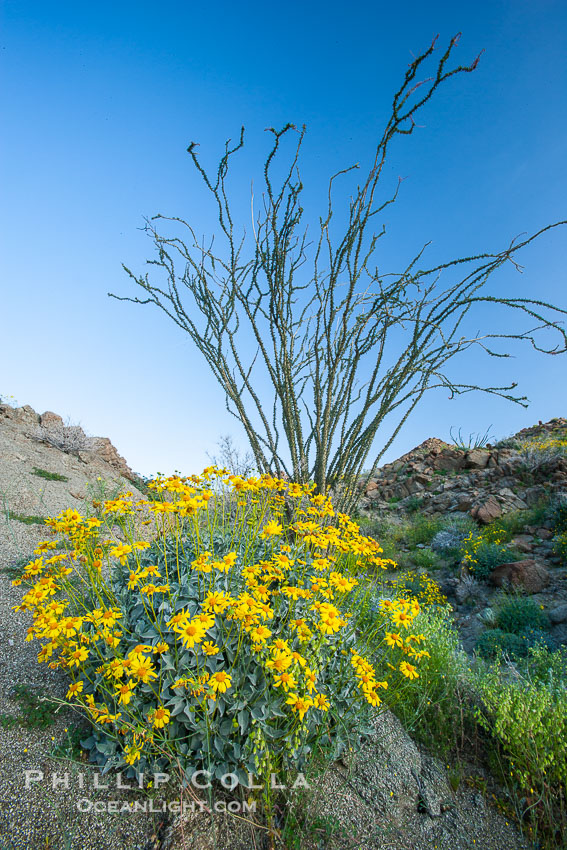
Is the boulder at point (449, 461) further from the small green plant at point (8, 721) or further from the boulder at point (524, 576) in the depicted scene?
Answer: the small green plant at point (8, 721)

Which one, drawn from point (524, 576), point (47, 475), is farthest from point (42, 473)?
point (524, 576)

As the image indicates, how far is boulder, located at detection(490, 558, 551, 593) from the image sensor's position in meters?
5.74

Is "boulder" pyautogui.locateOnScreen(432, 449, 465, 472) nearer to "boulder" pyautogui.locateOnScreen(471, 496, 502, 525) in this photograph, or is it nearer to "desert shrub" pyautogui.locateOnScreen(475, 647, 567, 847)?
"boulder" pyautogui.locateOnScreen(471, 496, 502, 525)

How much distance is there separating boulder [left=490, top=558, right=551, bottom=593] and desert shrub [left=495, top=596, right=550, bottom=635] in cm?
70

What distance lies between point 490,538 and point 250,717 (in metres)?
6.87

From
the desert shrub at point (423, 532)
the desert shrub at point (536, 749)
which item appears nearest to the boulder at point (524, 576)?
the desert shrub at point (423, 532)

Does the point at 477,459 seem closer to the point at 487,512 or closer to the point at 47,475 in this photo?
the point at 487,512

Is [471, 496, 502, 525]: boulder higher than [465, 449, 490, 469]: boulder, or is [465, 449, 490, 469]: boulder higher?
[465, 449, 490, 469]: boulder

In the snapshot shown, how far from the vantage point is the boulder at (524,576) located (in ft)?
18.8

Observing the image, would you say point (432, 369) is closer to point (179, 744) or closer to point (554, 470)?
point (179, 744)

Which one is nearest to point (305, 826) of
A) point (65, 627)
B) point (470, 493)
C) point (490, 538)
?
point (65, 627)

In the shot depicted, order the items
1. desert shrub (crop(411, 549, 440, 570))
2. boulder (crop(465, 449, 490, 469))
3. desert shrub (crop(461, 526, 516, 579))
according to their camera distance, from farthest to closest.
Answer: boulder (crop(465, 449, 490, 469)), desert shrub (crop(411, 549, 440, 570)), desert shrub (crop(461, 526, 516, 579))

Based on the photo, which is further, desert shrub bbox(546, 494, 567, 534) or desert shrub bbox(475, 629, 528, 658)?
desert shrub bbox(546, 494, 567, 534)

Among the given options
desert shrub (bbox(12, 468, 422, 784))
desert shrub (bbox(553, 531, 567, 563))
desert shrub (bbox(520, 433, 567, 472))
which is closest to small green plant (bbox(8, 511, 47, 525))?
desert shrub (bbox(12, 468, 422, 784))
